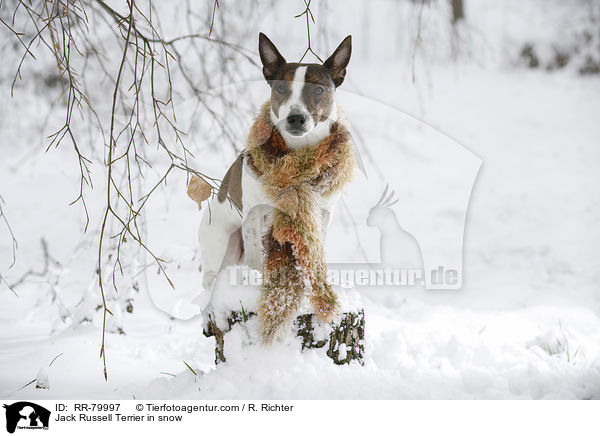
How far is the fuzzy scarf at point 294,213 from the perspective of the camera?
3.38ft

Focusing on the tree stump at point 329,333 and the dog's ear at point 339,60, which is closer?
the dog's ear at point 339,60

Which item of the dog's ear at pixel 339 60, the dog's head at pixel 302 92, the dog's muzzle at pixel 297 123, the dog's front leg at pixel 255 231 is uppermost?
the dog's ear at pixel 339 60

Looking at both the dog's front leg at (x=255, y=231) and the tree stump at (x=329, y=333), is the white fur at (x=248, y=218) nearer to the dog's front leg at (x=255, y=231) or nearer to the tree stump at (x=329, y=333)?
the dog's front leg at (x=255, y=231)

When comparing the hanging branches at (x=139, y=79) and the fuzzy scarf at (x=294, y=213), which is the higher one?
the hanging branches at (x=139, y=79)

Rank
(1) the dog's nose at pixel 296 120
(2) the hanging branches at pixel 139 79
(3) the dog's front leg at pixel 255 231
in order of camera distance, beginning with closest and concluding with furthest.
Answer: (1) the dog's nose at pixel 296 120, (3) the dog's front leg at pixel 255 231, (2) the hanging branches at pixel 139 79

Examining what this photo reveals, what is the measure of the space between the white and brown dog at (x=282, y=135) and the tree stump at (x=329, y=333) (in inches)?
4.9

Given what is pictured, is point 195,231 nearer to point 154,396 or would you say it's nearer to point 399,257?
point 154,396

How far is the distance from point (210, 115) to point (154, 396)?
0.73m

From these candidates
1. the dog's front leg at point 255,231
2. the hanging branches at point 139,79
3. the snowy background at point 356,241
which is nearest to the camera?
the dog's front leg at point 255,231

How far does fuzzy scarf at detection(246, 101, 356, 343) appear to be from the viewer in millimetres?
1030

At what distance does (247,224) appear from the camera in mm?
1144
